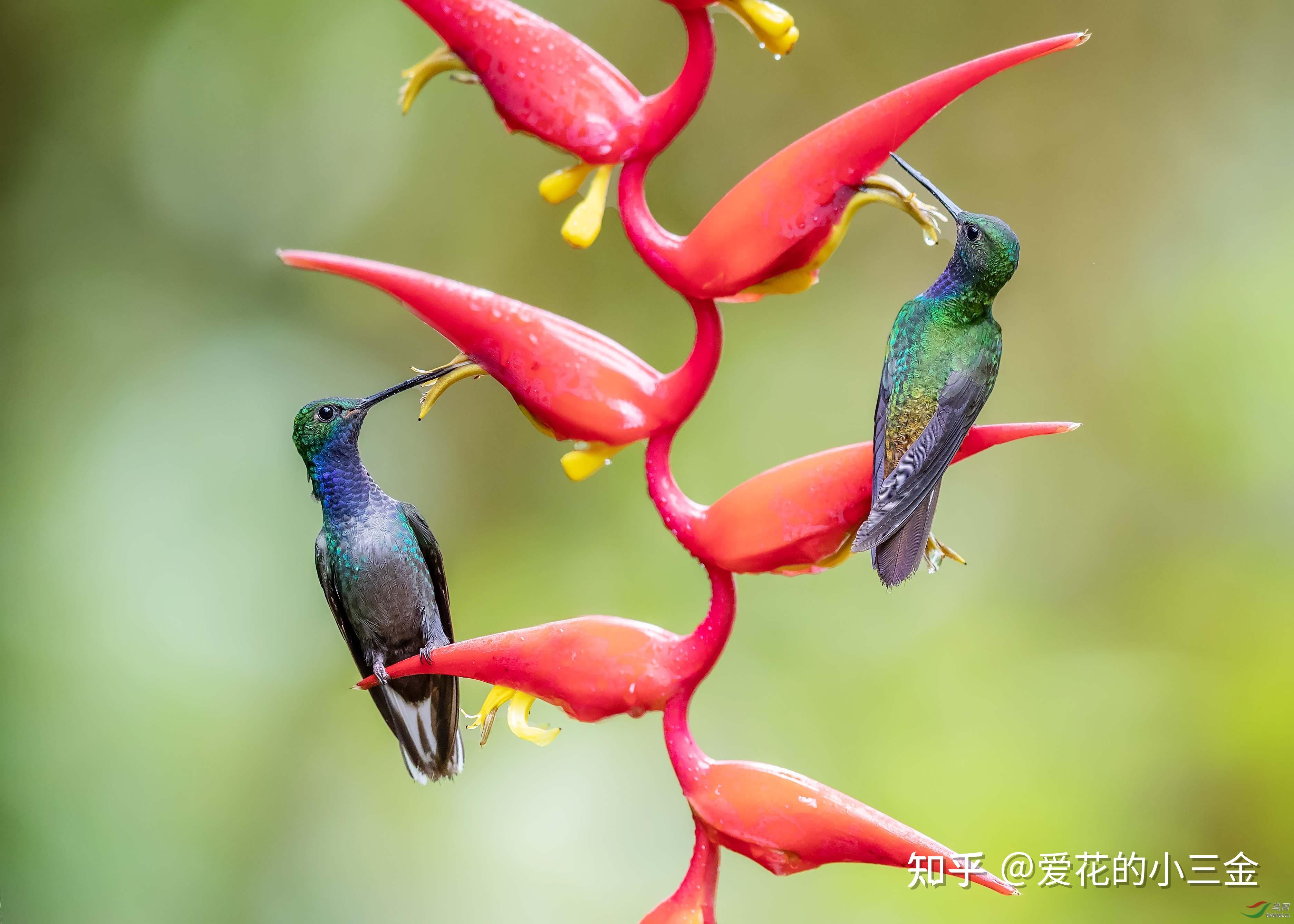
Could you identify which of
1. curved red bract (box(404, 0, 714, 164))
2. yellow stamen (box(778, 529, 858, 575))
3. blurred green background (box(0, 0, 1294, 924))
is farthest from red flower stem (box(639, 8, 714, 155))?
blurred green background (box(0, 0, 1294, 924))

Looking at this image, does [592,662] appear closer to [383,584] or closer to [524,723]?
[524,723]

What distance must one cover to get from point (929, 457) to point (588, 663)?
0.21m

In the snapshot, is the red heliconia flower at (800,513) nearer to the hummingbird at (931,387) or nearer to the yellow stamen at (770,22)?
the hummingbird at (931,387)

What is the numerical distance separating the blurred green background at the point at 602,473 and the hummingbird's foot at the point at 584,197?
843 millimetres

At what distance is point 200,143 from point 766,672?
1.03 meters

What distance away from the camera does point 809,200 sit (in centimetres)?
47

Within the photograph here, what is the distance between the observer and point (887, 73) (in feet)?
4.52

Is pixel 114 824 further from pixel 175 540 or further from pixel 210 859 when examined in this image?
pixel 175 540

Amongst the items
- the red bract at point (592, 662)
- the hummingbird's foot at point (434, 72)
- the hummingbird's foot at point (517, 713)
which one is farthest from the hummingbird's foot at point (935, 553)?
the hummingbird's foot at point (434, 72)

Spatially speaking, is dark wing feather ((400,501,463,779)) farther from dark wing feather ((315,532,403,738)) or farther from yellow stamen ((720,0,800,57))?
yellow stamen ((720,0,800,57))

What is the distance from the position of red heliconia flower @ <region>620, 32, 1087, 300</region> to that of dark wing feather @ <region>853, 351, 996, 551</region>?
2.9 inches

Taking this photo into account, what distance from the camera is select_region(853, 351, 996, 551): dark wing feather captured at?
0.46 metres

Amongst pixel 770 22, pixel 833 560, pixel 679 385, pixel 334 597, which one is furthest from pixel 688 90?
pixel 334 597

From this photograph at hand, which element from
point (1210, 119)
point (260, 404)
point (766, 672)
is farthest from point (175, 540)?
point (1210, 119)
